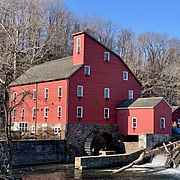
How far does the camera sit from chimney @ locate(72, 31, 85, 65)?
33969 millimetres

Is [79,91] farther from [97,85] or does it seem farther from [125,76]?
[125,76]

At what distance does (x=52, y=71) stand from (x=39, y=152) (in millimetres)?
10638

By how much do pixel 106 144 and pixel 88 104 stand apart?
415 cm

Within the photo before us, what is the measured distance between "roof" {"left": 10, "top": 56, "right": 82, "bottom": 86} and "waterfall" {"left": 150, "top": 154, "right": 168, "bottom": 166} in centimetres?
1038

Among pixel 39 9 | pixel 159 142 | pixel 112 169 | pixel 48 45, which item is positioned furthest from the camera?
pixel 48 45

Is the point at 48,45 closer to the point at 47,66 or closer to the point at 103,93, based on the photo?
the point at 47,66

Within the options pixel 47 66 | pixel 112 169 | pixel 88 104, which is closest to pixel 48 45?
pixel 47 66

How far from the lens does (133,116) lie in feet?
111

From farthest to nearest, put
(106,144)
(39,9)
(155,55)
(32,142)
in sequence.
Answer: (155,55), (39,9), (106,144), (32,142)

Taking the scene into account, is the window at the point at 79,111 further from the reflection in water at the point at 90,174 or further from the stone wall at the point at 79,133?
the reflection in water at the point at 90,174

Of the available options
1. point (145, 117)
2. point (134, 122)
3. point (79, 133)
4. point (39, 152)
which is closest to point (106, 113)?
point (134, 122)

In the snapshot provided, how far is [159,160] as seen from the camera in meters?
29.0

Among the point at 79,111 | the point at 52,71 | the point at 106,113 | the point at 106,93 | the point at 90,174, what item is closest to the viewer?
the point at 90,174

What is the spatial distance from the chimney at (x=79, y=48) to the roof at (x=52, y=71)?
1.95ft
